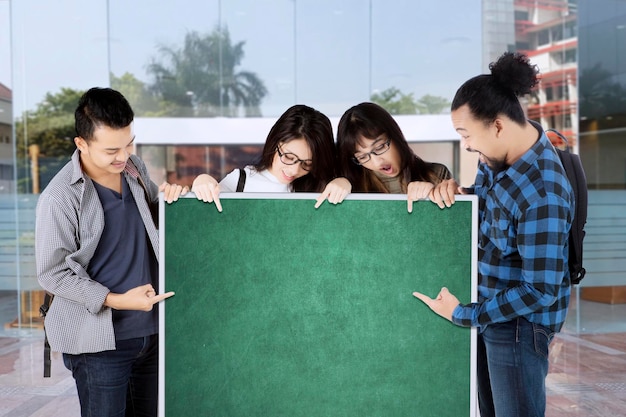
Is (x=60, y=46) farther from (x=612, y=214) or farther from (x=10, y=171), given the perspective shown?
(x=612, y=214)

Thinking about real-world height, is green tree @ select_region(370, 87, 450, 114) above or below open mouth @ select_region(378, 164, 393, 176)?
above

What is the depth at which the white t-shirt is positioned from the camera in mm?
1991

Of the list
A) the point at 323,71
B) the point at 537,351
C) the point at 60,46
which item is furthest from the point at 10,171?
the point at 537,351

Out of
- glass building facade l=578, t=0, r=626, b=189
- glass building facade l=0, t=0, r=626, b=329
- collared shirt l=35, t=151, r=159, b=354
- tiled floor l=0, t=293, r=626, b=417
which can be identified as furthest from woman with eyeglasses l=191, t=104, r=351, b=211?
glass building facade l=578, t=0, r=626, b=189

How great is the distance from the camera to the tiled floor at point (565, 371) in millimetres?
3904

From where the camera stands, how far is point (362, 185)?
205 centimetres

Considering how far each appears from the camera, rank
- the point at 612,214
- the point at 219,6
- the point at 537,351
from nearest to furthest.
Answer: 1. the point at 537,351
2. the point at 612,214
3. the point at 219,6

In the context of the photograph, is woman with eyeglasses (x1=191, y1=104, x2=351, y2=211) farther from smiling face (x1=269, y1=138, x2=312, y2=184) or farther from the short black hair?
the short black hair

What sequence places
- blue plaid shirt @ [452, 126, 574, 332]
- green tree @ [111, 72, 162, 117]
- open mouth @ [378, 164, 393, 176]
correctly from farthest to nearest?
green tree @ [111, 72, 162, 117], open mouth @ [378, 164, 393, 176], blue plaid shirt @ [452, 126, 574, 332]

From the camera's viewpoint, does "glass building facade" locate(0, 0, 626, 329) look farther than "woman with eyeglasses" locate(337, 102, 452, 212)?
Yes

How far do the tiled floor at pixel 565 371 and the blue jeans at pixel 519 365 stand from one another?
240 centimetres

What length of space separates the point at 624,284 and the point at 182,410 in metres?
5.62

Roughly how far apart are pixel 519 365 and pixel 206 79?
240 inches

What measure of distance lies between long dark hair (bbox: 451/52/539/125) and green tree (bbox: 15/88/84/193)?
5619mm
